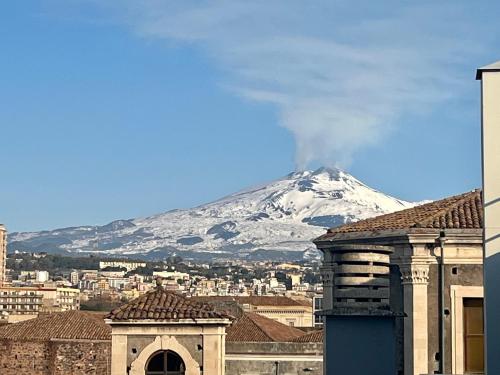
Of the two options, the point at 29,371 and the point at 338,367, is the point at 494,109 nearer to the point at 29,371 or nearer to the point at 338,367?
the point at 338,367

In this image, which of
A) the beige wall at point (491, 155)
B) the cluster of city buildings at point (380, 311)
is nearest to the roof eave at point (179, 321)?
the cluster of city buildings at point (380, 311)

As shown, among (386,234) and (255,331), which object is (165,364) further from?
(255,331)

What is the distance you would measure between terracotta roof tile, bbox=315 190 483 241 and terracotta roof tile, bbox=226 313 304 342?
27.7 metres

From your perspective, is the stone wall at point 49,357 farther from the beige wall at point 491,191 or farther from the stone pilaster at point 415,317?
the beige wall at point 491,191

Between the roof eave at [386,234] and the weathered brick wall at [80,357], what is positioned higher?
the roof eave at [386,234]

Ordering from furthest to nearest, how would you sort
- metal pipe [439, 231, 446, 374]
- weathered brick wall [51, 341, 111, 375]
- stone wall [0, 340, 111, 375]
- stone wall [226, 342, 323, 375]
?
stone wall [0, 340, 111, 375]
weathered brick wall [51, 341, 111, 375]
stone wall [226, 342, 323, 375]
metal pipe [439, 231, 446, 374]

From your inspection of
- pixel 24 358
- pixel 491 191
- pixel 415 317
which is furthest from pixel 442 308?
pixel 24 358

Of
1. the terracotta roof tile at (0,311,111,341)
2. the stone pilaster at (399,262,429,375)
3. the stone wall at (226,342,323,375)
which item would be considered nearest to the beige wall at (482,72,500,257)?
the stone pilaster at (399,262,429,375)

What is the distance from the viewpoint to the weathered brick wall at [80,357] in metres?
59.2

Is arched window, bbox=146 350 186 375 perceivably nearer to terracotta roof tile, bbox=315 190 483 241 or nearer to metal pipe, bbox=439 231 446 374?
metal pipe, bbox=439 231 446 374

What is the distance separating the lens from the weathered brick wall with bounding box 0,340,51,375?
61344 millimetres

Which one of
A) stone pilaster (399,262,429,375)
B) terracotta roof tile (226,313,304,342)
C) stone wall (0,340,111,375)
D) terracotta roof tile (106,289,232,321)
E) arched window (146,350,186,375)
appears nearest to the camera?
arched window (146,350,186,375)

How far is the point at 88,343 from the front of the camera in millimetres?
60281

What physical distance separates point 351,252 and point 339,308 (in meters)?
0.83
